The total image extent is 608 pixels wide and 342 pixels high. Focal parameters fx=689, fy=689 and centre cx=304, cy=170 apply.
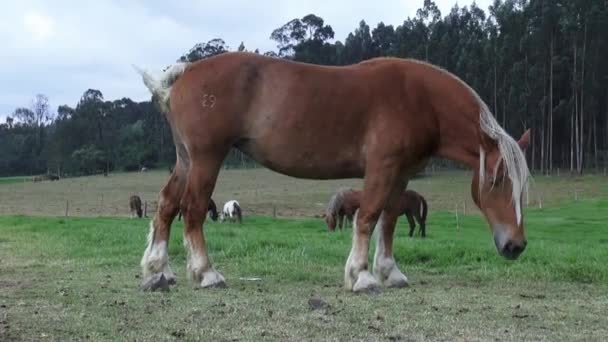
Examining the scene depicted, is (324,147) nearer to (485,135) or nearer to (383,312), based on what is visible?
(485,135)

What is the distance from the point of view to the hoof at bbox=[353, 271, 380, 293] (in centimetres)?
627

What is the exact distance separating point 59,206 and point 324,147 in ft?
127

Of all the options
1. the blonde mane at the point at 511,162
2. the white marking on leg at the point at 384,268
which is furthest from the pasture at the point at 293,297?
the blonde mane at the point at 511,162

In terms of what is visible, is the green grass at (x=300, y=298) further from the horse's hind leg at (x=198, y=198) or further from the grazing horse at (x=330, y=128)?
the grazing horse at (x=330, y=128)

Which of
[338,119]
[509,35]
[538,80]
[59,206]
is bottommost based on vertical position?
[59,206]

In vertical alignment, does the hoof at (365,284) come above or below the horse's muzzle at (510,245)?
below

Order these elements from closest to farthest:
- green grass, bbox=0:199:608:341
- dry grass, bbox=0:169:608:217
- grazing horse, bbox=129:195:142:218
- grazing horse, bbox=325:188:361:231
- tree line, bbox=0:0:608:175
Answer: green grass, bbox=0:199:608:341
grazing horse, bbox=325:188:361:231
grazing horse, bbox=129:195:142:218
dry grass, bbox=0:169:608:217
tree line, bbox=0:0:608:175

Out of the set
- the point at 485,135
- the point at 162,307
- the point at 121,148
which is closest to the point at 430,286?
the point at 485,135


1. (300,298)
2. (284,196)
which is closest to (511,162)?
(300,298)

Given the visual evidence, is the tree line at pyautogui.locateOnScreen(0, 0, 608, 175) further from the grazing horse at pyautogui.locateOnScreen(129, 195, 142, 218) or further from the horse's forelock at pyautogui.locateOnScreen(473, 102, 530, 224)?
the horse's forelock at pyautogui.locateOnScreen(473, 102, 530, 224)

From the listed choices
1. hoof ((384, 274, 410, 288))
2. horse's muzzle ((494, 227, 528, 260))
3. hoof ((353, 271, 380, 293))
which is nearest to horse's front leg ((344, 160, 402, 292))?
hoof ((353, 271, 380, 293))

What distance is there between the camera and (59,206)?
42.2m

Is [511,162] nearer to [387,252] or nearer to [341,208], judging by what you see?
[387,252]

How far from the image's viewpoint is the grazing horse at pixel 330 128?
6617 millimetres
